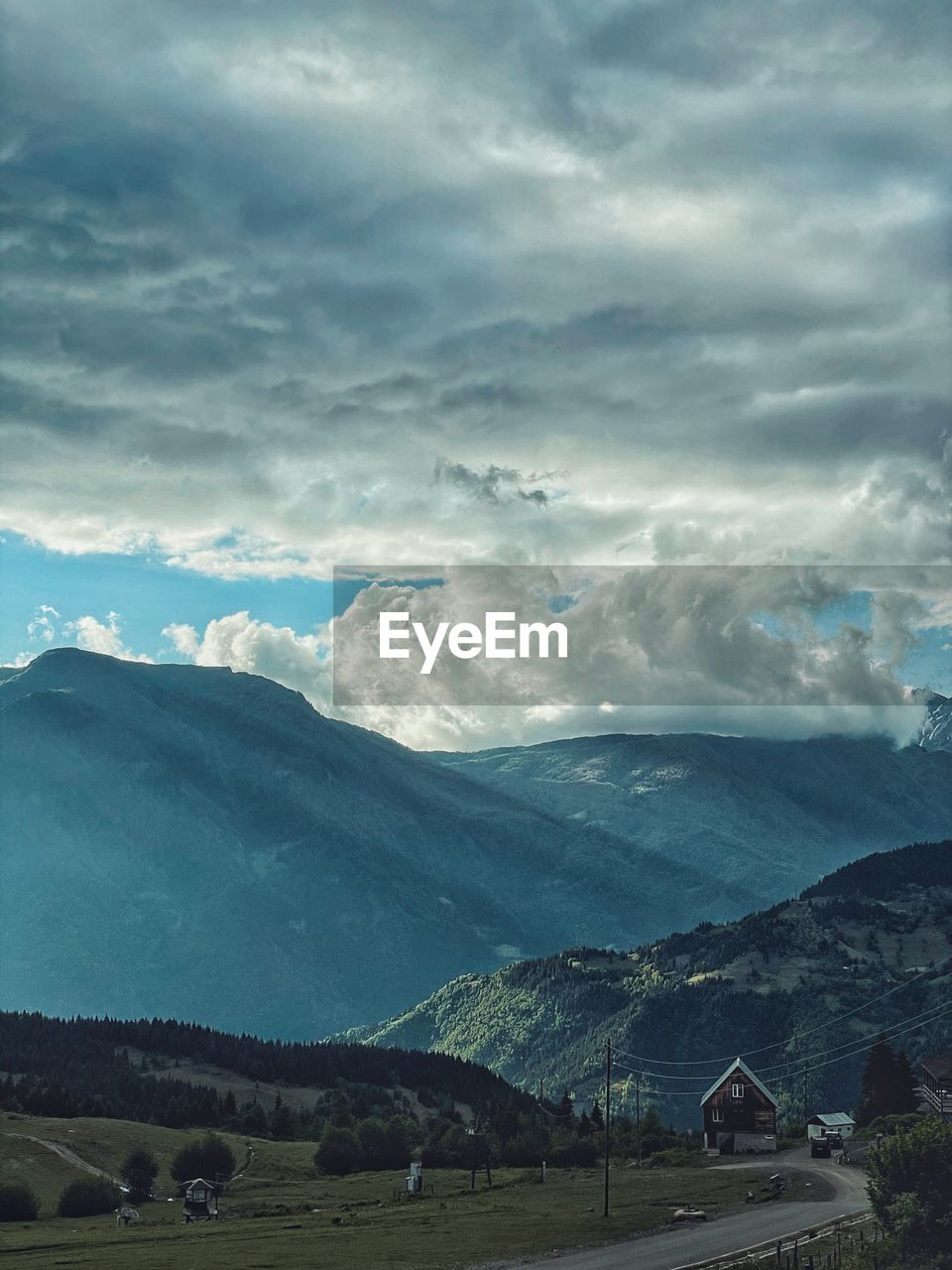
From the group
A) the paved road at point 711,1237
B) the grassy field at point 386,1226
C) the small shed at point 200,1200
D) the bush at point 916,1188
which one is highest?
the bush at point 916,1188

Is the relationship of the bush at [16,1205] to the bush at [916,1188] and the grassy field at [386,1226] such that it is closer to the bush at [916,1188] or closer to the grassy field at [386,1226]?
the grassy field at [386,1226]

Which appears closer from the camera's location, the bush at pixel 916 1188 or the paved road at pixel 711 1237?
the bush at pixel 916 1188

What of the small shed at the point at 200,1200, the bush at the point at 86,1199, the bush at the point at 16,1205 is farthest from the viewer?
the bush at the point at 86,1199

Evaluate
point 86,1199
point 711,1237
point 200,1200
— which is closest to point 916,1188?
point 711,1237

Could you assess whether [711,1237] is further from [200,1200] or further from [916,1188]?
[200,1200]

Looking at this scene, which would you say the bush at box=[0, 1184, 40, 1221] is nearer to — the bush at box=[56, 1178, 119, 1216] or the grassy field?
the grassy field

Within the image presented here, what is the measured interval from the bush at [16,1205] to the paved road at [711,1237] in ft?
293

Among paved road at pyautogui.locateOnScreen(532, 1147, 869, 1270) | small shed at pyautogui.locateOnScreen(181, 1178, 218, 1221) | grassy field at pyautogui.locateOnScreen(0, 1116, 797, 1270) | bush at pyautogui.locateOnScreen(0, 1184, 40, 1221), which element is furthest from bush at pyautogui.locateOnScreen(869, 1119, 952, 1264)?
bush at pyautogui.locateOnScreen(0, 1184, 40, 1221)

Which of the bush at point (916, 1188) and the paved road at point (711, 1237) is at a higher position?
the bush at point (916, 1188)

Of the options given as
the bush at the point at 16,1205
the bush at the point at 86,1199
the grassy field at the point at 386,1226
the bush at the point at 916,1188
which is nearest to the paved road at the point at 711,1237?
the grassy field at the point at 386,1226

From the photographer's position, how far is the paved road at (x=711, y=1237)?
11025 centimetres

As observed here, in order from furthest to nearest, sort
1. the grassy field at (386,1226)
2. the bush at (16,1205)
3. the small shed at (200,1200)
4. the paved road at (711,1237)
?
the small shed at (200,1200), the bush at (16,1205), the grassy field at (386,1226), the paved road at (711,1237)

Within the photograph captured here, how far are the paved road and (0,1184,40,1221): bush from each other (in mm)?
89195

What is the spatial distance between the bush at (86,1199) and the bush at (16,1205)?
5.03 metres
